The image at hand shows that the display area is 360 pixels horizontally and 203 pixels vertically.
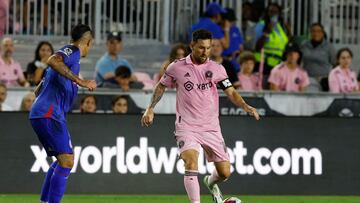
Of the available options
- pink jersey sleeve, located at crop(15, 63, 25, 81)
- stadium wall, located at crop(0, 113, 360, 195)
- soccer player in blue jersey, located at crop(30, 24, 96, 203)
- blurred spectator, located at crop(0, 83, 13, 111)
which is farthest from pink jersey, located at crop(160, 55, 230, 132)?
pink jersey sleeve, located at crop(15, 63, 25, 81)

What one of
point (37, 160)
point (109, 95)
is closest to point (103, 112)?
point (109, 95)

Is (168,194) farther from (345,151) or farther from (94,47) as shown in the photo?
(94,47)

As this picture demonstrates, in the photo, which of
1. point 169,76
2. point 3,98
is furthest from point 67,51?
point 3,98

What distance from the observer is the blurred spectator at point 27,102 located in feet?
58.7

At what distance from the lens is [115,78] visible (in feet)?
62.9

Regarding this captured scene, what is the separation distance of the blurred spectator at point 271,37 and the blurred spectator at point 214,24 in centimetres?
64

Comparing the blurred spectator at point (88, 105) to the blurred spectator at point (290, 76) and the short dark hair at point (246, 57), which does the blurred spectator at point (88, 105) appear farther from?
the blurred spectator at point (290, 76)

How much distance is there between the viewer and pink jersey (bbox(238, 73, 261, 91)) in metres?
20.0

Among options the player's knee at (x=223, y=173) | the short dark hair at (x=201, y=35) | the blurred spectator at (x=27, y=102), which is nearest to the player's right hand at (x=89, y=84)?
the short dark hair at (x=201, y=35)

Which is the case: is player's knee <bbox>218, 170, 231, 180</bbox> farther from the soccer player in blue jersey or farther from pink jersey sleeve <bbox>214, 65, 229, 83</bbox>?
the soccer player in blue jersey

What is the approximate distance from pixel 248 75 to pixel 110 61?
7.67 feet

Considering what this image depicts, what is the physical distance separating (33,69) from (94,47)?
8.32 ft

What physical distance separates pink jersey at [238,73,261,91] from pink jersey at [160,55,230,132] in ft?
21.3

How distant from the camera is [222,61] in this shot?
19969 mm
